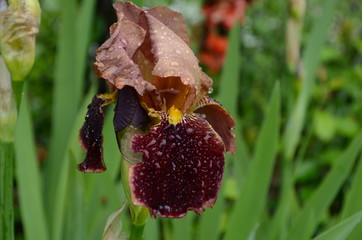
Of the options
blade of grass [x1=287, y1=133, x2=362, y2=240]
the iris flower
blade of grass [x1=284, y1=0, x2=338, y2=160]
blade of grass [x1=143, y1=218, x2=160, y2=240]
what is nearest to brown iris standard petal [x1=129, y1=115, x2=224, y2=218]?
the iris flower

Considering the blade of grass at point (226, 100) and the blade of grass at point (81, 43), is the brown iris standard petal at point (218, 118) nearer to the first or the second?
the blade of grass at point (226, 100)

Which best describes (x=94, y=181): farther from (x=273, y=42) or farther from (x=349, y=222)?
(x=273, y=42)

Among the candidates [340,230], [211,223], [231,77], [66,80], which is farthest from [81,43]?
[340,230]

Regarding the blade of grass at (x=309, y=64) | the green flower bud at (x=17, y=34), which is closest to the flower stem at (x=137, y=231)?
the green flower bud at (x=17, y=34)

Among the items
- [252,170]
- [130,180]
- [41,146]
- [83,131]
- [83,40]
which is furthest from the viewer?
[41,146]

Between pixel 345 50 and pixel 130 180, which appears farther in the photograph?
pixel 345 50

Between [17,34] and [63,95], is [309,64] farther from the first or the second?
[17,34]

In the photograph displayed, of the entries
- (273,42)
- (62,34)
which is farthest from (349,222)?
(273,42)

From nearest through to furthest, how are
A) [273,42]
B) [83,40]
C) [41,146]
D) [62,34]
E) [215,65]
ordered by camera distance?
[62,34] < [83,40] < [41,146] < [215,65] < [273,42]
